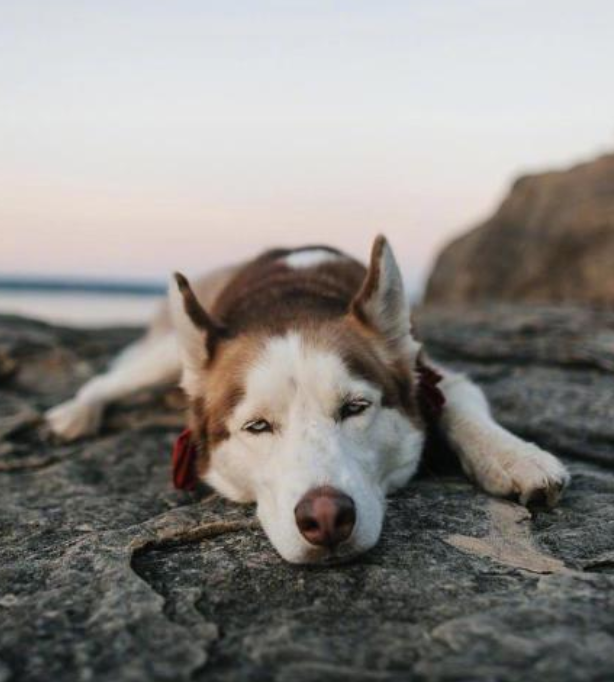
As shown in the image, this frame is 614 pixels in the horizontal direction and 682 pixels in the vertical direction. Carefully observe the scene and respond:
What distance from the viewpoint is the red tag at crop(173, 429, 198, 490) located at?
4.11m

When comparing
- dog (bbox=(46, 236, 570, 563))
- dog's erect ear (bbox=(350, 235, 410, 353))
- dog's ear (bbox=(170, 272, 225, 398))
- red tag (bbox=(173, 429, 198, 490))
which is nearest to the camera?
dog (bbox=(46, 236, 570, 563))

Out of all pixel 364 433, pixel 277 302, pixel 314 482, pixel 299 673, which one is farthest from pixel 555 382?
pixel 299 673

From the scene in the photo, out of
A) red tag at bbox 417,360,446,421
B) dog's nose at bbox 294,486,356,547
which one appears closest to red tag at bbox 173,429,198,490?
red tag at bbox 417,360,446,421

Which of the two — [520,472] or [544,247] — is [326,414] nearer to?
[520,472]

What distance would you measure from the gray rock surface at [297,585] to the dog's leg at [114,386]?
850 mm

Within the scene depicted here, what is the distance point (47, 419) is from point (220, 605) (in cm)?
366

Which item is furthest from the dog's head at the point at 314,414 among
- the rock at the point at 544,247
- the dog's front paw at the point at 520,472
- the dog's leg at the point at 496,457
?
the rock at the point at 544,247

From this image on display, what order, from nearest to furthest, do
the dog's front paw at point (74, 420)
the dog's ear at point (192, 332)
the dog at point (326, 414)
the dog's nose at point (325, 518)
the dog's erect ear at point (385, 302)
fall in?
the dog's nose at point (325, 518)
the dog at point (326, 414)
the dog's erect ear at point (385, 302)
the dog's ear at point (192, 332)
the dog's front paw at point (74, 420)

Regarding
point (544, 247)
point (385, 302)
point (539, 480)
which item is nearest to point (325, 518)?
point (539, 480)

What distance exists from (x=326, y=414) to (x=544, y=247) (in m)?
9.76

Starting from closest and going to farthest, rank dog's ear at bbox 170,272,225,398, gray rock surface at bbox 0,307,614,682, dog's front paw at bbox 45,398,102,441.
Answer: gray rock surface at bbox 0,307,614,682 → dog's ear at bbox 170,272,225,398 → dog's front paw at bbox 45,398,102,441

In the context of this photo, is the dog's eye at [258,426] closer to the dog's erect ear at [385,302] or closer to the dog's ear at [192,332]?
the dog's ear at [192,332]

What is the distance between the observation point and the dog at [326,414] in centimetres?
286

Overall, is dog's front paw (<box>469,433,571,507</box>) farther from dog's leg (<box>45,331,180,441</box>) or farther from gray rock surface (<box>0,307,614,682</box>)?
dog's leg (<box>45,331,180,441</box>)
